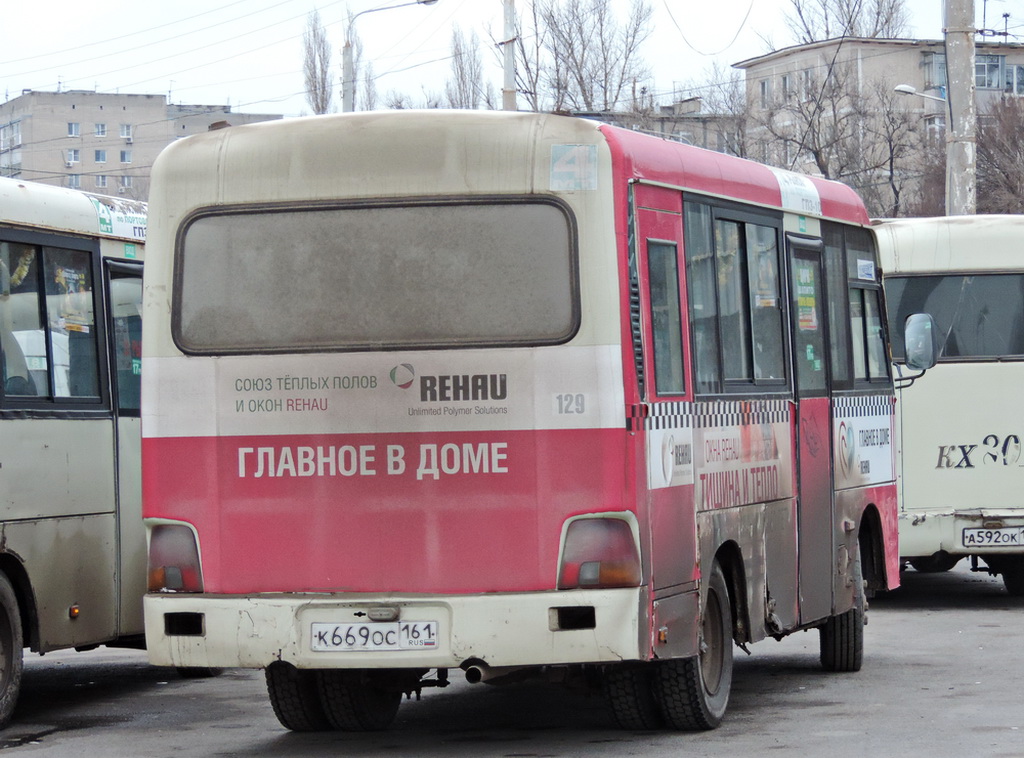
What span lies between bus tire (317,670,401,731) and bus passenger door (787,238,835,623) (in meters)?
2.54

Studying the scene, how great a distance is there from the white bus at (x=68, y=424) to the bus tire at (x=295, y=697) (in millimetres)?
1569

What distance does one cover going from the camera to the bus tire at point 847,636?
11.8 meters

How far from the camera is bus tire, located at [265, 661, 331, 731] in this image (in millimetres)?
9367

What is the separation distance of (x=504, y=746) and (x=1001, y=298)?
8.70 meters

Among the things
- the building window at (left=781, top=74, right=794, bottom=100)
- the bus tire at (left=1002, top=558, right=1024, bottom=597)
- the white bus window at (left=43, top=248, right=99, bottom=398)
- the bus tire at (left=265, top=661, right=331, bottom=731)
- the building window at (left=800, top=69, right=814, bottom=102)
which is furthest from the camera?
the building window at (left=781, top=74, right=794, bottom=100)

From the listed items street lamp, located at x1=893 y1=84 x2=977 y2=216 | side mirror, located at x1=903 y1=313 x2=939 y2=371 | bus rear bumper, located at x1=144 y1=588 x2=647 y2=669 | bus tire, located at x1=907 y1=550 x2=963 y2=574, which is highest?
street lamp, located at x1=893 y1=84 x2=977 y2=216

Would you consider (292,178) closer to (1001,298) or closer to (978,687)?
(978,687)

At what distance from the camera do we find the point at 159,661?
27.6 ft

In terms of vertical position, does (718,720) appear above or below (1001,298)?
below

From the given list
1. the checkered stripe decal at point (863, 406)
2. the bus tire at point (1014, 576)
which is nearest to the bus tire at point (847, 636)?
the checkered stripe decal at point (863, 406)

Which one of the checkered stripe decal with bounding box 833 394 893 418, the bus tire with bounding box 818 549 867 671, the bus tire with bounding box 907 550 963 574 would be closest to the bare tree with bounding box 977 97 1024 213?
the bus tire with bounding box 907 550 963 574

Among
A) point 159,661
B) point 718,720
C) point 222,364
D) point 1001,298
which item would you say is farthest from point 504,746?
point 1001,298

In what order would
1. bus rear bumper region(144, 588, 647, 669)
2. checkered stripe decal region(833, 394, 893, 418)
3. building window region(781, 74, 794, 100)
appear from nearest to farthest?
bus rear bumper region(144, 588, 647, 669)
checkered stripe decal region(833, 394, 893, 418)
building window region(781, 74, 794, 100)

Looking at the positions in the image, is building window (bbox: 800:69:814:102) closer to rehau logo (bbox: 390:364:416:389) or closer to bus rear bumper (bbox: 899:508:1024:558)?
bus rear bumper (bbox: 899:508:1024:558)
